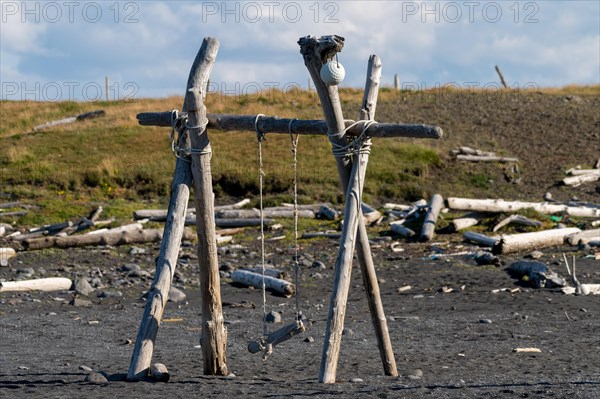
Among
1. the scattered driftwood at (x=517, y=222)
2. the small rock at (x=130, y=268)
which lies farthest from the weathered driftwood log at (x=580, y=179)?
the small rock at (x=130, y=268)

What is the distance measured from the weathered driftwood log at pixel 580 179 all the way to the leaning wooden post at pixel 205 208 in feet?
70.6

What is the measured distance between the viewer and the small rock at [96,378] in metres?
7.99

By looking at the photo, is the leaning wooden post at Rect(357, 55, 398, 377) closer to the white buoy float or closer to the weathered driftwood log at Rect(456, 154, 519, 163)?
the white buoy float

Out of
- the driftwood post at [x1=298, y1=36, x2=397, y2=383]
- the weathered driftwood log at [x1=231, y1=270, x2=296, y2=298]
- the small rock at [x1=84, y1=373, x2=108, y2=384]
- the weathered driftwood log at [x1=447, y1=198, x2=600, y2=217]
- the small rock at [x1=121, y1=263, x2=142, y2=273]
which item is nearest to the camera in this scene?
the driftwood post at [x1=298, y1=36, x2=397, y2=383]

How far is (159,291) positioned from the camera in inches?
322

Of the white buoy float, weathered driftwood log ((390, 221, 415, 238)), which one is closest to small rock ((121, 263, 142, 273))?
weathered driftwood log ((390, 221, 415, 238))

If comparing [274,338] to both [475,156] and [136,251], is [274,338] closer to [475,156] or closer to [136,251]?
[136,251]

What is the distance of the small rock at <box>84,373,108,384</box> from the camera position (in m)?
7.99

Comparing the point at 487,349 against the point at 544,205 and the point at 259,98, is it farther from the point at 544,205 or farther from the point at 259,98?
the point at 259,98

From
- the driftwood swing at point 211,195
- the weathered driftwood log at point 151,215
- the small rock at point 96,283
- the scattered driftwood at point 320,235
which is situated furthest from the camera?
the weathered driftwood log at point 151,215

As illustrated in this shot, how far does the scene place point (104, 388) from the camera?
25.4ft

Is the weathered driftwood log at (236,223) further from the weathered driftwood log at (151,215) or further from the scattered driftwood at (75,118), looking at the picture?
the scattered driftwood at (75,118)

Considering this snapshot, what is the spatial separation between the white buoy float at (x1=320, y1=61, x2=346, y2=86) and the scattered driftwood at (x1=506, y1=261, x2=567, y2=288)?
8.33 metres

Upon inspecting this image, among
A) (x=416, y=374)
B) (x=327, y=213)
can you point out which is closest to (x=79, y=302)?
(x=416, y=374)
